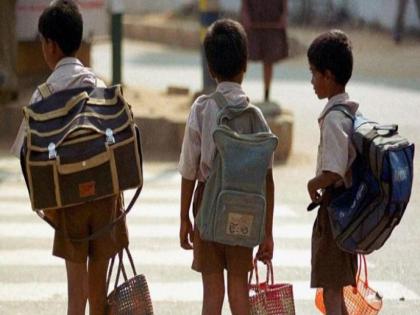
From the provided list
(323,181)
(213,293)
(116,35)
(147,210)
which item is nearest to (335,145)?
(323,181)

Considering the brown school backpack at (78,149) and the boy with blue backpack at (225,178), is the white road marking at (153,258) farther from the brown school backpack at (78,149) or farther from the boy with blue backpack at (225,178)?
the brown school backpack at (78,149)

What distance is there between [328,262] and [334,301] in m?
0.18

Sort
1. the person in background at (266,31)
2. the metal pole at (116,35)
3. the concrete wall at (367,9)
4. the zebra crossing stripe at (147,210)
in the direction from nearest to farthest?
the zebra crossing stripe at (147,210)
the person in background at (266,31)
the metal pole at (116,35)
the concrete wall at (367,9)

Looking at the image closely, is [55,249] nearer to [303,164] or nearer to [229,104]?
[229,104]

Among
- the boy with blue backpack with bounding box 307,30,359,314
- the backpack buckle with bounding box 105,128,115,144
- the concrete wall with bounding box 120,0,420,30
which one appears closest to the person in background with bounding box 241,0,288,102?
the boy with blue backpack with bounding box 307,30,359,314

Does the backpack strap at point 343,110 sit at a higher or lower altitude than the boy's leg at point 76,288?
higher

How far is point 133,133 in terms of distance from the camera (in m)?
5.07

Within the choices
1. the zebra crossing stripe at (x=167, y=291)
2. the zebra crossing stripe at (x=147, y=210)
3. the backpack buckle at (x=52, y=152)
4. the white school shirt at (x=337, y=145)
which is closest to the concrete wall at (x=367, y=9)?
the zebra crossing stripe at (x=147, y=210)

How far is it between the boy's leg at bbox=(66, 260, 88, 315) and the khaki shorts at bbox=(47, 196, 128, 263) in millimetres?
64

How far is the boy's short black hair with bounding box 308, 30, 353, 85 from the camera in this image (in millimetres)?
5371

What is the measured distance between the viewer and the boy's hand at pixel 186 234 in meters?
5.23

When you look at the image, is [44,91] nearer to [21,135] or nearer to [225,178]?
[21,135]

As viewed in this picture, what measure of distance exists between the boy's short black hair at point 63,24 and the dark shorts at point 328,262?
1.27 meters

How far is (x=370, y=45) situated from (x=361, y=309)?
18.5 meters
